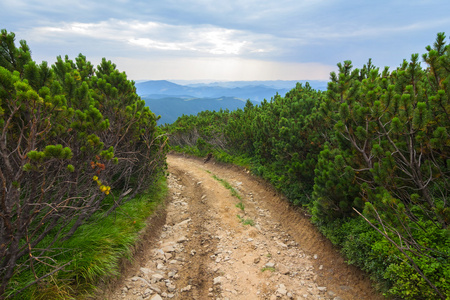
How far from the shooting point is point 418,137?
158 inches

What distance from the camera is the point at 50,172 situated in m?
4.43

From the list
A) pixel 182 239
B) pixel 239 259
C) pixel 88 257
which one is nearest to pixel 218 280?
pixel 239 259

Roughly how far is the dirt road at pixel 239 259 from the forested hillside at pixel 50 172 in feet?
3.26

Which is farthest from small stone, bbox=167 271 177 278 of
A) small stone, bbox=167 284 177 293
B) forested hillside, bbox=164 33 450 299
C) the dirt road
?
forested hillside, bbox=164 33 450 299

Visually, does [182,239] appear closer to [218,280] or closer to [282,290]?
[218,280]

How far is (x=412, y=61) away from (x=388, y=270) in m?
3.79

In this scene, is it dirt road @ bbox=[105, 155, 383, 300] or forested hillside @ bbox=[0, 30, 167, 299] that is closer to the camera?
forested hillside @ bbox=[0, 30, 167, 299]

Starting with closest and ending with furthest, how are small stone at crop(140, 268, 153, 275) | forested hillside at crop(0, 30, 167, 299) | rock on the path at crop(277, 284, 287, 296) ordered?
forested hillside at crop(0, 30, 167, 299)
rock on the path at crop(277, 284, 287, 296)
small stone at crop(140, 268, 153, 275)

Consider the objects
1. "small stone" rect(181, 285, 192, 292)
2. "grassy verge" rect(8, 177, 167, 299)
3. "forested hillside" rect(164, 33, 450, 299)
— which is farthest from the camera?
"small stone" rect(181, 285, 192, 292)

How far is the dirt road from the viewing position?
194 inches

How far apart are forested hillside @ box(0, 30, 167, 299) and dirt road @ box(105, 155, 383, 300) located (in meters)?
0.99

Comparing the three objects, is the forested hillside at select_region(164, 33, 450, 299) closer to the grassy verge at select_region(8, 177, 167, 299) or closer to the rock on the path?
the rock on the path

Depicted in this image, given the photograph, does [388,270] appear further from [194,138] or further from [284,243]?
[194,138]

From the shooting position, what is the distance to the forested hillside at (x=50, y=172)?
3178 millimetres
